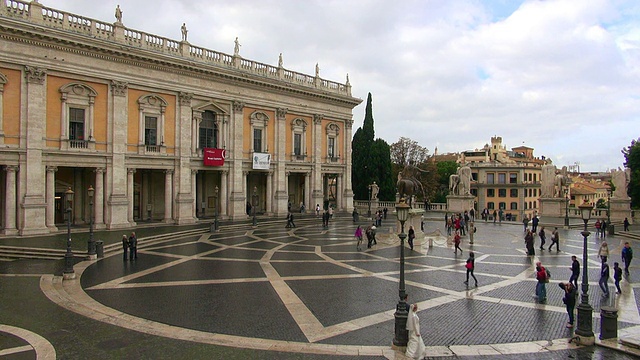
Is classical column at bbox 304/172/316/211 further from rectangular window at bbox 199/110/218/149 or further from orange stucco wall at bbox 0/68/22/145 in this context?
orange stucco wall at bbox 0/68/22/145

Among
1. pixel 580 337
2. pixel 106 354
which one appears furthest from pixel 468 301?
pixel 106 354

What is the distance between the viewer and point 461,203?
41.8 meters

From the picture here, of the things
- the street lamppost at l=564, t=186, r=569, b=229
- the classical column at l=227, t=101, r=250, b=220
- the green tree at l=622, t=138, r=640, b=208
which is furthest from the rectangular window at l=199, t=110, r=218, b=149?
the green tree at l=622, t=138, r=640, b=208

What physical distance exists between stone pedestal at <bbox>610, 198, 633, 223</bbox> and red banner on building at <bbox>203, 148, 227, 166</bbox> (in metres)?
35.2

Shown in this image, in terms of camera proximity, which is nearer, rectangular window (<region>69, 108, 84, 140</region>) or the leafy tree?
rectangular window (<region>69, 108, 84, 140</region>)

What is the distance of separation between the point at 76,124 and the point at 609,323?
3246 cm

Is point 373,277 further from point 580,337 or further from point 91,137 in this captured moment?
point 91,137

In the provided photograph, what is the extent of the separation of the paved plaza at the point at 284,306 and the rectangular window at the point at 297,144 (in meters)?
22.9

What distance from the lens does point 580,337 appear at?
33.8ft

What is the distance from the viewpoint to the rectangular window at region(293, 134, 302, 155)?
44469 mm

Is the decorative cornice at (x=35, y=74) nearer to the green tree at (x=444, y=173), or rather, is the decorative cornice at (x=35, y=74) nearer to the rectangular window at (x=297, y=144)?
the rectangular window at (x=297, y=144)

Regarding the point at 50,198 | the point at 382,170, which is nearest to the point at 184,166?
the point at 50,198

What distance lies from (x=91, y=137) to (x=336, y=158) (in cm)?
2588

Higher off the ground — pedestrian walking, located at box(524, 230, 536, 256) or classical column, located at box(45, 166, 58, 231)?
classical column, located at box(45, 166, 58, 231)
